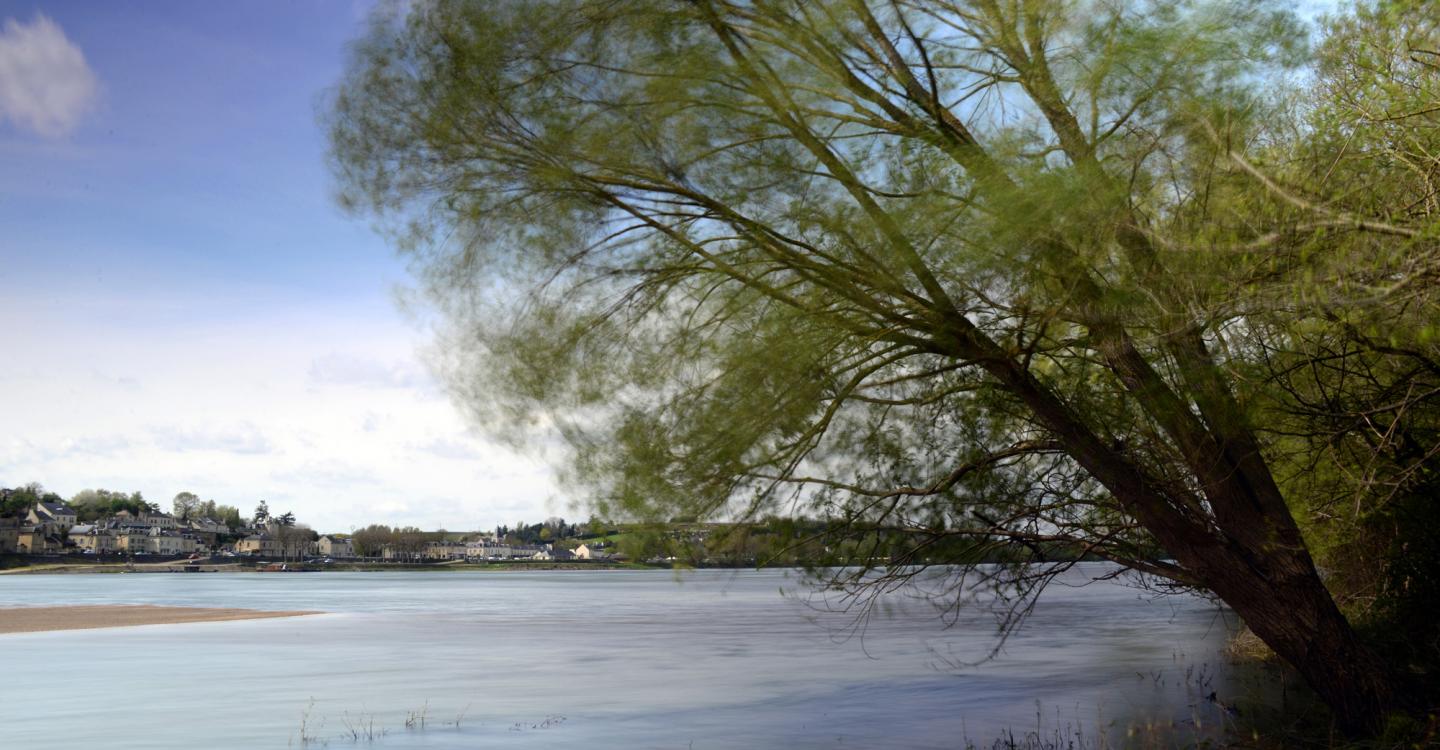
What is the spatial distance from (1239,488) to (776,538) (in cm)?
317

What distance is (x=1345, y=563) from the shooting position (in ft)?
41.1

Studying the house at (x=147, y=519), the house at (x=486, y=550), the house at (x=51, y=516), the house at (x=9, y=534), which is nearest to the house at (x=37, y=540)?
the house at (x=9, y=534)

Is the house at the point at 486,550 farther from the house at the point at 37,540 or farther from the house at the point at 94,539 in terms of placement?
the house at the point at 37,540

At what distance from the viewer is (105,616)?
43.6 meters

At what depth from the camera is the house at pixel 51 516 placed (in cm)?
15425

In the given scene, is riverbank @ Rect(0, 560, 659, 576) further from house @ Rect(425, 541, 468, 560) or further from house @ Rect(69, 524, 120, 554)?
house @ Rect(69, 524, 120, 554)

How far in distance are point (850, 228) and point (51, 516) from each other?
178896 mm

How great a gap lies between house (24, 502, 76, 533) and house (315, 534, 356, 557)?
3308cm

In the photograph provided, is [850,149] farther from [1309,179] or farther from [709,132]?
[1309,179]

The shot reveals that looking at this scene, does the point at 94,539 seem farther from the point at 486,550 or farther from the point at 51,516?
the point at 486,550

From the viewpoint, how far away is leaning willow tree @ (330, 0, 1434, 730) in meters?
6.94

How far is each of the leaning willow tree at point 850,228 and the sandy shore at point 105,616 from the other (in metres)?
34.3

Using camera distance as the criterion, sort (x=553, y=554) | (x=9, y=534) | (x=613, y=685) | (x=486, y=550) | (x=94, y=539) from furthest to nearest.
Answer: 1. (x=486, y=550)
2. (x=553, y=554)
3. (x=94, y=539)
4. (x=9, y=534)
5. (x=613, y=685)

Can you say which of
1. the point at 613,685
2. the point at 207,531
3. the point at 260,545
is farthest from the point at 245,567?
the point at 613,685
